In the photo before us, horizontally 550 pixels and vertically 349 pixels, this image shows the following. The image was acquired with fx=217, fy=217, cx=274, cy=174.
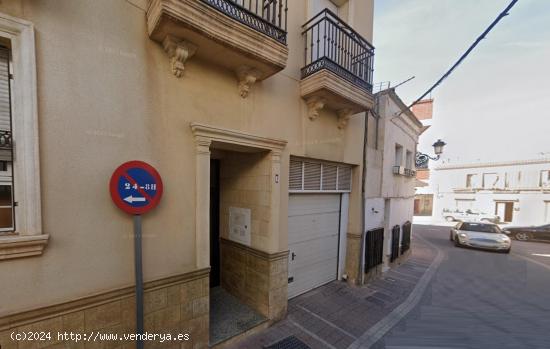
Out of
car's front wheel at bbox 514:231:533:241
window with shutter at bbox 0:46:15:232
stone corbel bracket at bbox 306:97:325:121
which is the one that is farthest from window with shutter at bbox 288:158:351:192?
car's front wheel at bbox 514:231:533:241

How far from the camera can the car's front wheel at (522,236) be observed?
14.3 m

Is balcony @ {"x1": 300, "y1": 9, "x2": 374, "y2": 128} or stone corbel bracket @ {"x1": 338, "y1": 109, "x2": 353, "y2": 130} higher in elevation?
balcony @ {"x1": 300, "y1": 9, "x2": 374, "y2": 128}

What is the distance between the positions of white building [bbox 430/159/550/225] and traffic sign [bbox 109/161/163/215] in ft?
98.6

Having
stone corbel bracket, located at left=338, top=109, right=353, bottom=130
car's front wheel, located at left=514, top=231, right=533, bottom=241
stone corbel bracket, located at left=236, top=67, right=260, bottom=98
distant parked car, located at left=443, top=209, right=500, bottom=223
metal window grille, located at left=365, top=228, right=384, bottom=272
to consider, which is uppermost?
stone corbel bracket, located at left=236, top=67, right=260, bottom=98

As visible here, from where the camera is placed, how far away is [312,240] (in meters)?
5.11

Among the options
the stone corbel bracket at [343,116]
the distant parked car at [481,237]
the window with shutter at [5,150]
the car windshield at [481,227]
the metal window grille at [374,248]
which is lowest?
the distant parked car at [481,237]

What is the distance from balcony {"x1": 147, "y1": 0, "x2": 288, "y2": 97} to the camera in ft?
7.87

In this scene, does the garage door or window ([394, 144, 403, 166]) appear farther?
window ([394, 144, 403, 166])

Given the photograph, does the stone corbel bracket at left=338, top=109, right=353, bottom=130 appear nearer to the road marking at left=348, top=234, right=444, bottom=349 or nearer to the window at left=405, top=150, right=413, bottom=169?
the road marking at left=348, top=234, right=444, bottom=349

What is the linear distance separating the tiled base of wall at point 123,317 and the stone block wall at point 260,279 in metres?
1.14

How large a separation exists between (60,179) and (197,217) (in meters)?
1.46

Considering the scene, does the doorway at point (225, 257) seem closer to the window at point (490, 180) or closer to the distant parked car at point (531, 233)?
the distant parked car at point (531, 233)

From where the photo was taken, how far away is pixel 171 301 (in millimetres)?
2846

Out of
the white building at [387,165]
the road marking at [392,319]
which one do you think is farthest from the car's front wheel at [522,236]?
the road marking at [392,319]
